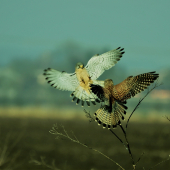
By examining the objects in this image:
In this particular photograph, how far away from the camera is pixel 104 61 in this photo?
7.47 ft

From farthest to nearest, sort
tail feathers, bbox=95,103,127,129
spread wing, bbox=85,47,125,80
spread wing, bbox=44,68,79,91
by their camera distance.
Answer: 1. spread wing, bbox=85,47,125,80
2. spread wing, bbox=44,68,79,91
3. tail feathers, bbox=95,103,127,129

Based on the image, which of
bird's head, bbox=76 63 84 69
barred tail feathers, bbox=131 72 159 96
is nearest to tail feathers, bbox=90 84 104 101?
bird's head, bbox=76 63 84 69

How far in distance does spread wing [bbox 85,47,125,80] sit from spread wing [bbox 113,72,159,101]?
0.18 m

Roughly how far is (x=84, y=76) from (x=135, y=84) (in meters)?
0.42

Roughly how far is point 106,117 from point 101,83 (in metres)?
0.23

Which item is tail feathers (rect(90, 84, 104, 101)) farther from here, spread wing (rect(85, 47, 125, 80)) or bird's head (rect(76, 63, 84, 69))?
spread wing (rect(85, 47, 125, 80))

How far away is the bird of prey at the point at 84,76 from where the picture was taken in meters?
1.83

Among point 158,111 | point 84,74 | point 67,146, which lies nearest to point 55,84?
point 84,74

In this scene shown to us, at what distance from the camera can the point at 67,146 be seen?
32812mm

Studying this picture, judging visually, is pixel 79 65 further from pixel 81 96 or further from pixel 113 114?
pixel 113 114

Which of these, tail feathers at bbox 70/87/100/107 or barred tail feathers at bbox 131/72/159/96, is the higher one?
barred tail feathers at bbox 131/72/159/96

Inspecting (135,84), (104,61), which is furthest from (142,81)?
(104,61)

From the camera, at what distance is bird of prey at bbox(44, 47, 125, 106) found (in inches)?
72.1

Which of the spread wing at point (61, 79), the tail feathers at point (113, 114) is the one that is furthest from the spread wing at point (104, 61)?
the tail feathers at point (113, 114)
